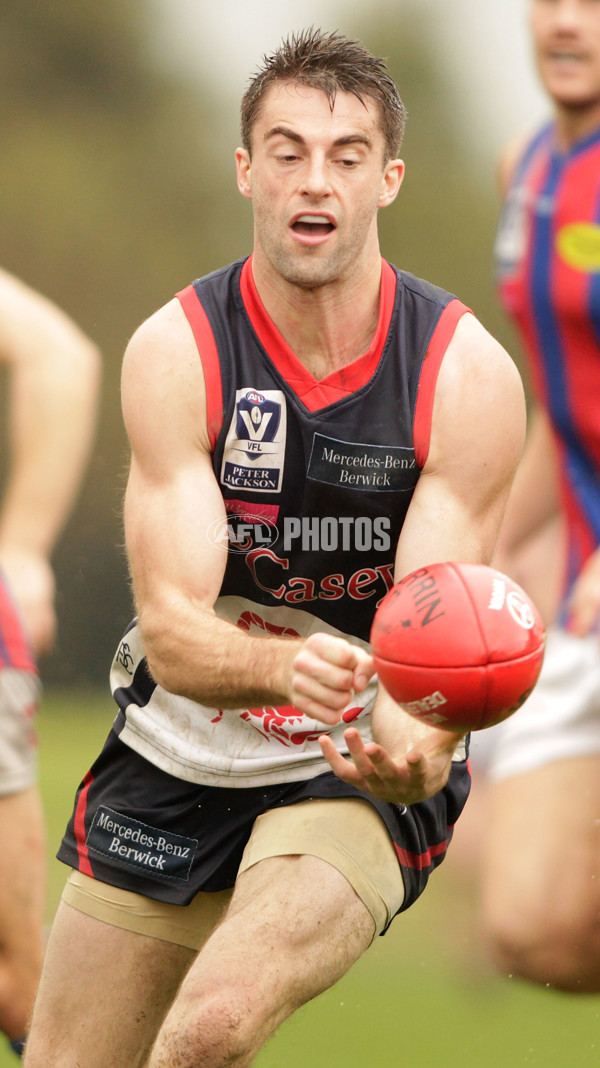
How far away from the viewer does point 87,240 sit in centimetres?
907

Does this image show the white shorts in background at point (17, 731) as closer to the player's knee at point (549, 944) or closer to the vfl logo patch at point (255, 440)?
the player's knee at point (549, 944)

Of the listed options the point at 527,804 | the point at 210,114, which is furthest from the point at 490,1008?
the point at 210,114

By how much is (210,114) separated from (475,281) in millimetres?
2723

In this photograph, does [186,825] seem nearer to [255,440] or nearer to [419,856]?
[419,856]

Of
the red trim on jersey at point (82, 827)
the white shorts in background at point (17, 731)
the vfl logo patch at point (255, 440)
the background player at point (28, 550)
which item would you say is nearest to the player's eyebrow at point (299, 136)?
the vfl logo patch at point (255, 440)

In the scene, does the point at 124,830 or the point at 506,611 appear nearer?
the point at 506,611

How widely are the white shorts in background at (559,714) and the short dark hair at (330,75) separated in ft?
6.20

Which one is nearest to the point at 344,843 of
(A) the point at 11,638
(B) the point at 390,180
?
(B) the point at 390,180

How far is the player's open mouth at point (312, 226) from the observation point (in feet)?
8.75

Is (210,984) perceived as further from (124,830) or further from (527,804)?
(527,804)

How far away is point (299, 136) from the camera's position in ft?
8.83

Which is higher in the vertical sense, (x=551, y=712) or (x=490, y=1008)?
(x=551, y=712)


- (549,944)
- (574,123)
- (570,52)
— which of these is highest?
(570,52)

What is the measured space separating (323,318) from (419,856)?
110 cm
